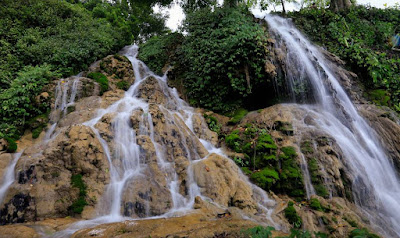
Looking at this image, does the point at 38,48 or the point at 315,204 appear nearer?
the point at 315,204

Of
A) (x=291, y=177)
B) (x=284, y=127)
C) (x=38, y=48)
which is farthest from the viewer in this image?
(x=38, y=48)

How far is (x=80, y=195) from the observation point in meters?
5.54

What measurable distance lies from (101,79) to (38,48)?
3731mm

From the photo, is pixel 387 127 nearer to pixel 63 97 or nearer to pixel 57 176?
pixel 57 176

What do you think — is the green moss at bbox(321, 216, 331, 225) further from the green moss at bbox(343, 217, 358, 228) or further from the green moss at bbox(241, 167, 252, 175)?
the green moss at bbox(241, 167, 252, 175)

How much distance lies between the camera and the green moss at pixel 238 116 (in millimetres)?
10403

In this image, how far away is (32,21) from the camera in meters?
13.5

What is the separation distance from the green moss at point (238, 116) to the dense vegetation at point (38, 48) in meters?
6.13

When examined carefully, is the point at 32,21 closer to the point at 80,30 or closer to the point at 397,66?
the point at 80,30

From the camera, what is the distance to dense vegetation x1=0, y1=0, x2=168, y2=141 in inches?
343

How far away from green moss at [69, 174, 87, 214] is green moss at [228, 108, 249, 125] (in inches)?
258

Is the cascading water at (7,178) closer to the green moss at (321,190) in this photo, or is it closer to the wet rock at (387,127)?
the green moss at (321,190)

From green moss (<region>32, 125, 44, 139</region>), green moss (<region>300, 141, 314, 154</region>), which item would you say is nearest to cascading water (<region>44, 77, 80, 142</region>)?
green moss (<region>32, 125, 44, 139</region>)

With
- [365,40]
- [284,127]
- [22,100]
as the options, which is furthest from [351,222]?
[365,40]
